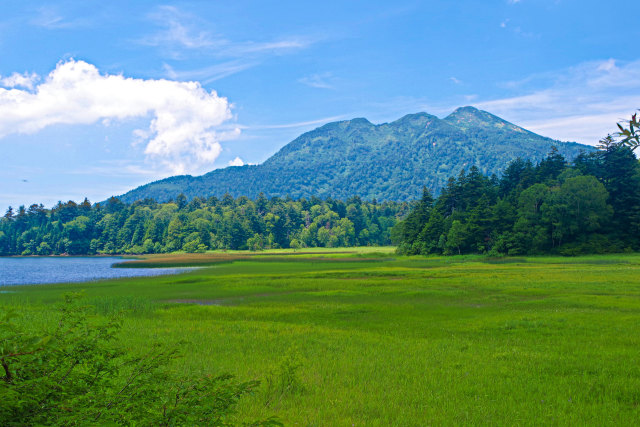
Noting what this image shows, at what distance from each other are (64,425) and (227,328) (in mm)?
18542

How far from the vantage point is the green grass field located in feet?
35.5

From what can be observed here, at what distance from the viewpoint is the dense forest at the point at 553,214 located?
86.8 metres

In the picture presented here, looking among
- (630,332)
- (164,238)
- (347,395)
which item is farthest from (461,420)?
(164,238)

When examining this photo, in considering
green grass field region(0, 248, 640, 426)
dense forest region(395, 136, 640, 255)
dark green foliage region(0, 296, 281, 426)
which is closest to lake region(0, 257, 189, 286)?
green grass field region(0, 248, 640, 426)

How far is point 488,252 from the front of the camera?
95625 millimetres

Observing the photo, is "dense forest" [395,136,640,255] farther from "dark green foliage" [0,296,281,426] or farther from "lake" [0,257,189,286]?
"dark green foliage" [0,296,281,426]

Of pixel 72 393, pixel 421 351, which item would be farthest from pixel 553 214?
pixel 72 393

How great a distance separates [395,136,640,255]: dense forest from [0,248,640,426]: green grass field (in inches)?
2293

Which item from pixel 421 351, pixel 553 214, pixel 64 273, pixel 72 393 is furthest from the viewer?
pixel 553 214

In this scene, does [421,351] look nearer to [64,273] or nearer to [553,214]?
[64,273]

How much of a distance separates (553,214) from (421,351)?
8519cm

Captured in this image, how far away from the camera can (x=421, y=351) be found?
16.5 meters

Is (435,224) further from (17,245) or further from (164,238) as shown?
(17,245)

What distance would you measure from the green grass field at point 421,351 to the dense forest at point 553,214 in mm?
58233
